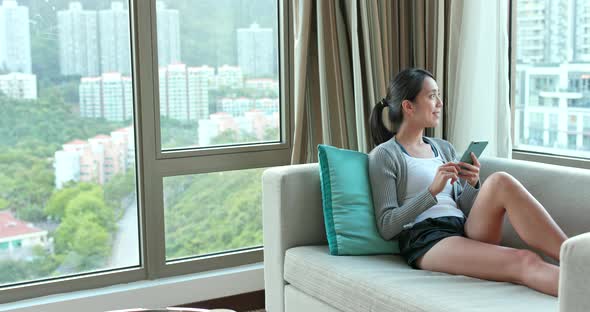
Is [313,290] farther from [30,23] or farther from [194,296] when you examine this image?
[30,23]

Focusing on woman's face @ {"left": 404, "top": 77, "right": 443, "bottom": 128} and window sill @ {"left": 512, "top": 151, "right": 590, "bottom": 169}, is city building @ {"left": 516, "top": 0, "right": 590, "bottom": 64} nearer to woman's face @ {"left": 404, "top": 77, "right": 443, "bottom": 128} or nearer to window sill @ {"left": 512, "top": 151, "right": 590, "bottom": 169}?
window sill @ {"left": 512, "top": 151, "right": 590, "bottom": 169}

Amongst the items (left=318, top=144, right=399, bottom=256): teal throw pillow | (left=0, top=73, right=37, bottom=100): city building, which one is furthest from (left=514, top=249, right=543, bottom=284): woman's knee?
(left=0, top=73, right=37, bottom=100): city building

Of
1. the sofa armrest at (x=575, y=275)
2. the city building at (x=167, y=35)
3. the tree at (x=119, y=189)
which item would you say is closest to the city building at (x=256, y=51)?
the city building at (x=167, y=35)

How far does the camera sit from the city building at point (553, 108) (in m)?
3.33

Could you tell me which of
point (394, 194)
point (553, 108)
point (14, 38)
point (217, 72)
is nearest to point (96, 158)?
point (14, 38)

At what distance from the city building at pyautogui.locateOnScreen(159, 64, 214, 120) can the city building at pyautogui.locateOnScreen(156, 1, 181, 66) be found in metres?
0.04

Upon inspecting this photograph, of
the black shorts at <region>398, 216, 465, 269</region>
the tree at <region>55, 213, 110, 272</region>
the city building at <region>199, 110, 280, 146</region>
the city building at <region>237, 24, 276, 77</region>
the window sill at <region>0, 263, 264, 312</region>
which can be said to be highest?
the city building at <region>237, 24, 276, 77</region>

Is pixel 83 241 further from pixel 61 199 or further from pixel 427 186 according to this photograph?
pixel 427 186

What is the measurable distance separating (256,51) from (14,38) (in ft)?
3.92

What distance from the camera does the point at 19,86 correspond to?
10.2 ft

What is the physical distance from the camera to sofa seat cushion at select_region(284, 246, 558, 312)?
2172 mm

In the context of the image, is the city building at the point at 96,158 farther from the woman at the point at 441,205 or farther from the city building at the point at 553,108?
the city building at the point at 553,108

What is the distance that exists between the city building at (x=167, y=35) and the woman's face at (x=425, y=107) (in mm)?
1213

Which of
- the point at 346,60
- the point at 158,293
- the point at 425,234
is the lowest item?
the point at 158,293
